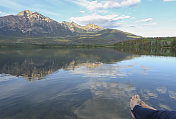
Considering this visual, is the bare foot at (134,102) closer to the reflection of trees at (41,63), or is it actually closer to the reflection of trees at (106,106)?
the reflection of trees at (106,106)

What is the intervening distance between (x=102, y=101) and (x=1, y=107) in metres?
11.3

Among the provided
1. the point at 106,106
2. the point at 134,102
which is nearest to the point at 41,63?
the point at 106,106

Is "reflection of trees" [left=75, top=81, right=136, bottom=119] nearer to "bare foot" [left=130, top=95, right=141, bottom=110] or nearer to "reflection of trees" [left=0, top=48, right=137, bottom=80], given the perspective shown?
"bare foot" [left=130, top=95, right=141, bottom=110]

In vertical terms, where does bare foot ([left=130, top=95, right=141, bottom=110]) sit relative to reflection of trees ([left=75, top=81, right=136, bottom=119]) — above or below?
above

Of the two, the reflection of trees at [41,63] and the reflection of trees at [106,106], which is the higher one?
the reflection of trees at [41,63]

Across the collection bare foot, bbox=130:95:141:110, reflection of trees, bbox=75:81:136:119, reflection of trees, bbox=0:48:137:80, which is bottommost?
reflection of trees, bbox=75:81:136:119

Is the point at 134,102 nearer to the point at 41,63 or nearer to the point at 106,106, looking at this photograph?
the point at 106,106

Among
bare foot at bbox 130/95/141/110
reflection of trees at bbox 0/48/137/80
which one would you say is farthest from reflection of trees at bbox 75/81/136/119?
reflection of trees at bbox 0/48/137/80

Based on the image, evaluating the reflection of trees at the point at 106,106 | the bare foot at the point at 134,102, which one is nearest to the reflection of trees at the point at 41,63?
the reflection of trees at the point at 106,106

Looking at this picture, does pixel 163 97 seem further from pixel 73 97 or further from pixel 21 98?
pixel 21 98

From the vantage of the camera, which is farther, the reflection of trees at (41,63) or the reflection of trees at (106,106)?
the reflection of trees at (41,63)

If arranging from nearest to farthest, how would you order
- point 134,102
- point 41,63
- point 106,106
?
point 134,102, point 106,106, point 41,63

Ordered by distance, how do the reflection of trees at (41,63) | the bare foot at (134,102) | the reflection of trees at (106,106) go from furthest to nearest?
the reflection of trees at (41,63) < the reflection of trees at (106,106) < the bare foot at (134,102)

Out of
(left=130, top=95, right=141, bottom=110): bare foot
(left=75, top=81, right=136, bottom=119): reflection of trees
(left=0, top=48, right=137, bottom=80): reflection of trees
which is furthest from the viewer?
(left=0, top=48, right=137, bottom=80): reflection of trees
